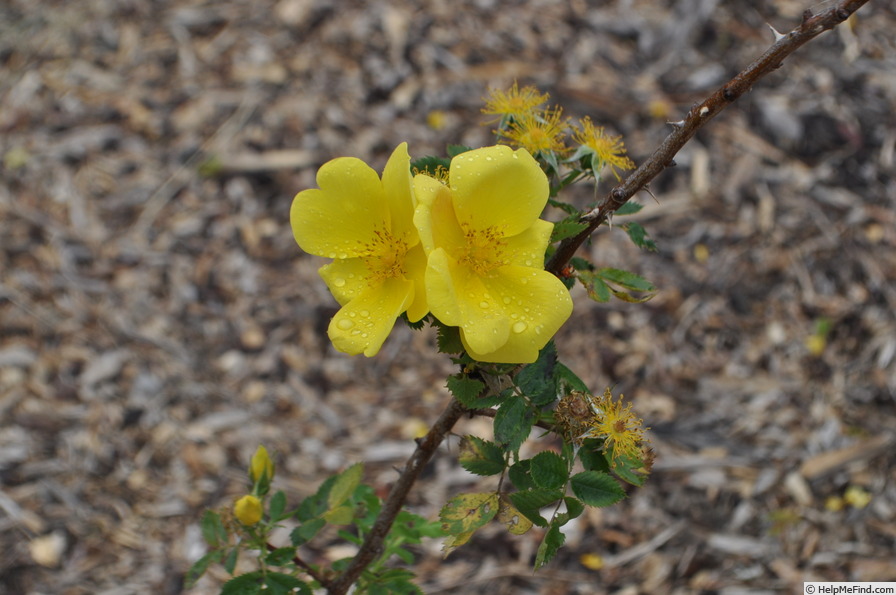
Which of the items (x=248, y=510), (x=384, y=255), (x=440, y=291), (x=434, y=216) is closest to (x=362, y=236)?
(x=384, y=255)

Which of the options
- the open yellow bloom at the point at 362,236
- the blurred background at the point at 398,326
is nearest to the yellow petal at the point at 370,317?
the open yellow bloom at the point at 362,236

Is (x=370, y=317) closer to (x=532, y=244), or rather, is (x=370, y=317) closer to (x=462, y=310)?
(x=462, y=310)

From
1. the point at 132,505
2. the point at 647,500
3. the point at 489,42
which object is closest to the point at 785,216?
the point at 647,500

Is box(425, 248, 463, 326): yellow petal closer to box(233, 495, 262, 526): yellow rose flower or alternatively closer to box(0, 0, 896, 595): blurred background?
box(233, 495, 262, 526): yellow rose flower

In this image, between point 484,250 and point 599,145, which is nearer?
point 484,250

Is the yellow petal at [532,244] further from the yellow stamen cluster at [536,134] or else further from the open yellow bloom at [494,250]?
the yellow stamen cluster at [536,134]

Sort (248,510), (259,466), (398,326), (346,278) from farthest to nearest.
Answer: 1. (398,326)
2. (259,466)
3. (248,510)
4. (346,278)
